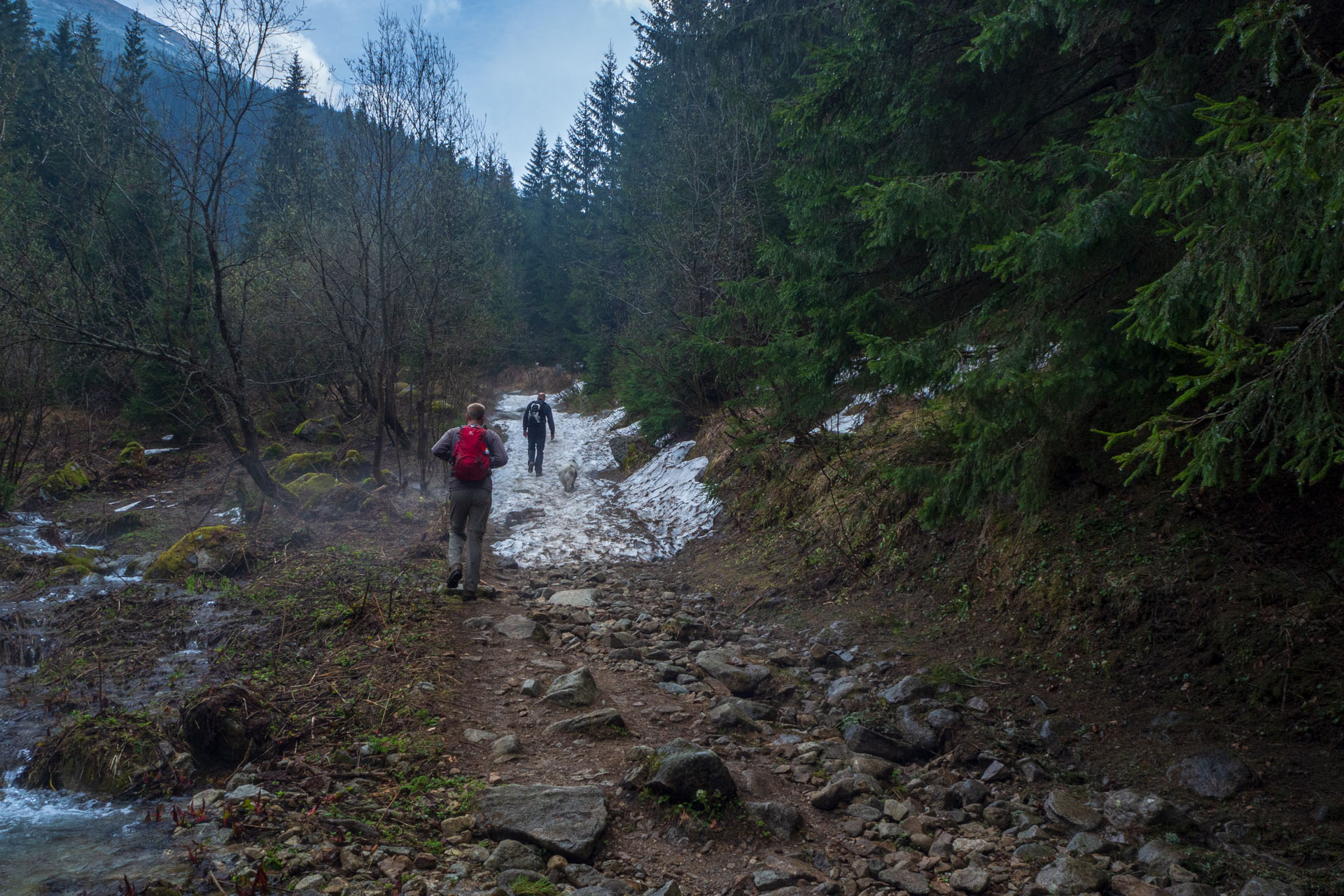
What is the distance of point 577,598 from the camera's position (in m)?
9.26

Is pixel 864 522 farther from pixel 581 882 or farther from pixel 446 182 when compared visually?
pixel 446 182

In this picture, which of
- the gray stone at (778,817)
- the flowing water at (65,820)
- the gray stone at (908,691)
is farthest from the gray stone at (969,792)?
the flowing water at (65,820)

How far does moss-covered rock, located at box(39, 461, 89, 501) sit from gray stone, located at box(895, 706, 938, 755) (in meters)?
17.6

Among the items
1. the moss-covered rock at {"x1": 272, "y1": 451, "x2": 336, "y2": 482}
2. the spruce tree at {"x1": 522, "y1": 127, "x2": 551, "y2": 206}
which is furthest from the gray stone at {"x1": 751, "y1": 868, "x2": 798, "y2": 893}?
the spruce tree at {"x1": 522, "y1": 127, "x2": 551, "y2": 206}

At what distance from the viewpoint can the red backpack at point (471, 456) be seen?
345 inches

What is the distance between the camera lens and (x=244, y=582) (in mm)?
9688

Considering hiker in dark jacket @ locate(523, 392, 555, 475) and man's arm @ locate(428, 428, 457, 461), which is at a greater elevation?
hiker in dark jacket @ locate(523, 392, 555, 475)

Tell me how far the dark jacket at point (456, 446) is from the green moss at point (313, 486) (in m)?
6.56

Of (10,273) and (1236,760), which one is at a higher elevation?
(10,273)

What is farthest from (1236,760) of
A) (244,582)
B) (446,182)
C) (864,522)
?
(446,182)

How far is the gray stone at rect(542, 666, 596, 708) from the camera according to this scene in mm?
5852

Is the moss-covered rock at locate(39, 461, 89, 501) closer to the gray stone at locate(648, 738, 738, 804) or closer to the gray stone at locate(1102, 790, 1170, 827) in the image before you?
the gray stone at locate(648, 738, 738, 804)

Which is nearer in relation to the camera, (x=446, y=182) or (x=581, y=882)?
(x=581, y=882)

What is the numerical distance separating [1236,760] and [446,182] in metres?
17.3
